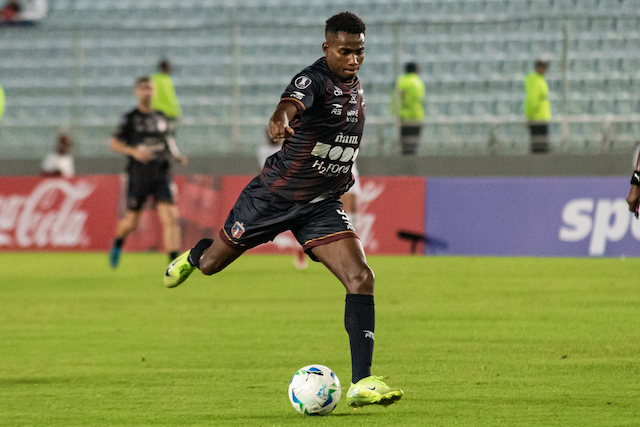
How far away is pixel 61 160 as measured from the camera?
1908 cm

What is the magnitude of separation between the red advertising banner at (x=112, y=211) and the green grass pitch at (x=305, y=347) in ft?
10.4

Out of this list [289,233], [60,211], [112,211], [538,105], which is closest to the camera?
[289,233]

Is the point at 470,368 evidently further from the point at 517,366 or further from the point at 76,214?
the point at 76,214

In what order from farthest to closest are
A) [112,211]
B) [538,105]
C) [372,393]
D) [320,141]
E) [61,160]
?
[61,160] < [538,105] < [112,211] < [320,141] < [372,393]

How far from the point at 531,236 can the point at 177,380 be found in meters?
10.2

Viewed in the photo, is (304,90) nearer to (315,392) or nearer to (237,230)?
(237,230)

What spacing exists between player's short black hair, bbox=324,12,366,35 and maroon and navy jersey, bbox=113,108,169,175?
774cm

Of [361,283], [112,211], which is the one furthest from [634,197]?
[112,211]

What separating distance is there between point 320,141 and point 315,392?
1.32 m

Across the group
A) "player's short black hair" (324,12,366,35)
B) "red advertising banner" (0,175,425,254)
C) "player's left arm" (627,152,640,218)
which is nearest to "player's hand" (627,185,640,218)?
"player's left arm" (627,152,640,218)

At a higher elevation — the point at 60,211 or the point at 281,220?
the point at 281,220

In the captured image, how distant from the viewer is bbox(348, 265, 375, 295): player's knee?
5.36 metres

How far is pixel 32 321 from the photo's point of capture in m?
9.02

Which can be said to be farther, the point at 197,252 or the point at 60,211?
the point at 60,211
